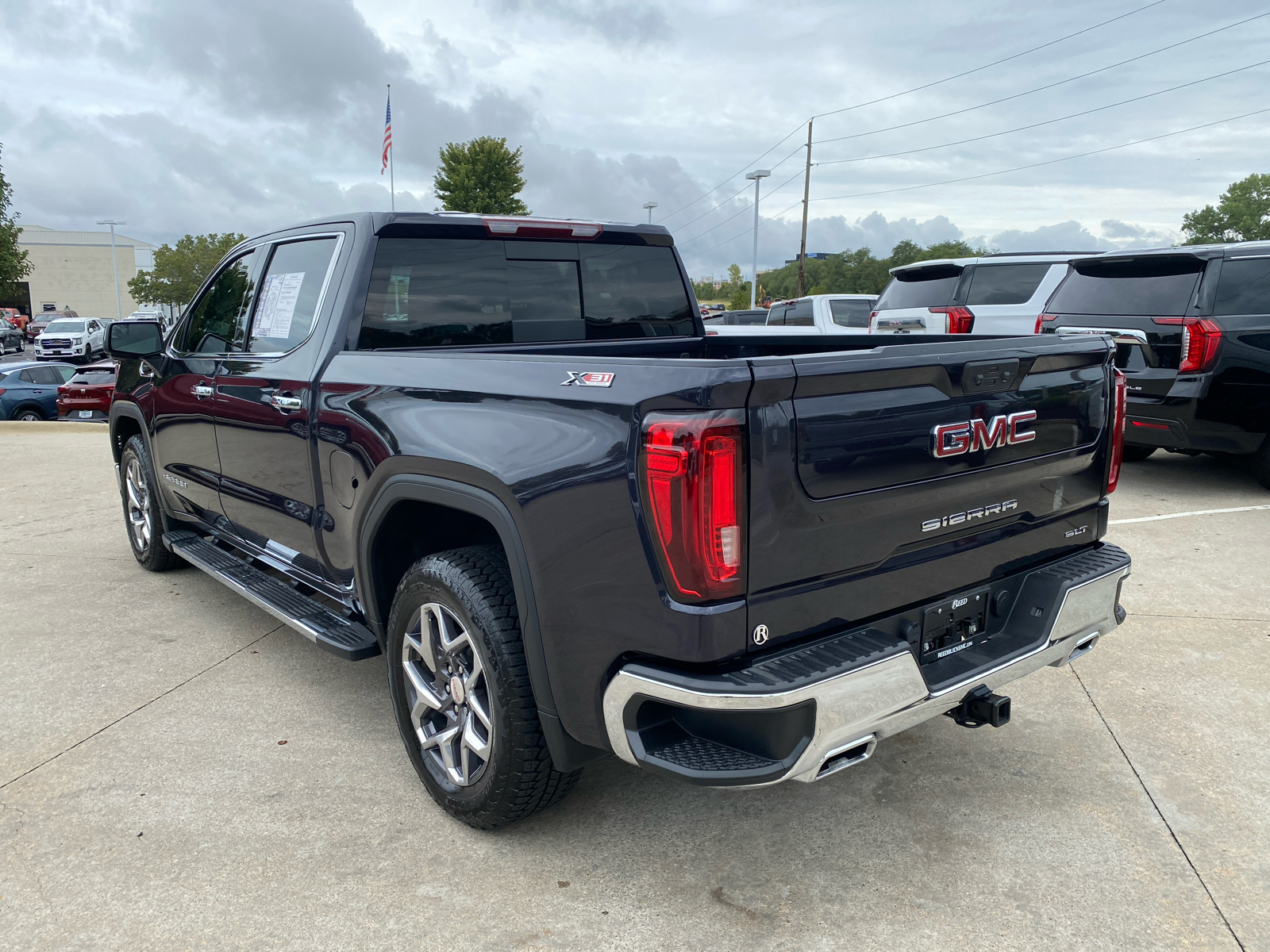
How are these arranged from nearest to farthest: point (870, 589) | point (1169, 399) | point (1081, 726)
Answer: point (870, 589)
point (1081, 726)
point (1169, 399)

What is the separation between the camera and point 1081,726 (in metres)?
3.54

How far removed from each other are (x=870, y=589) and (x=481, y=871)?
4.50 ft

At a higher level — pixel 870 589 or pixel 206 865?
pixel 870 589

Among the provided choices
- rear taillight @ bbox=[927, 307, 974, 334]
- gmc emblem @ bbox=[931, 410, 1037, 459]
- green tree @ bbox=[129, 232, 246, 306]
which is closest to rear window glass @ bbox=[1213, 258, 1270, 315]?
rear taillight @ bbox=[927, 307, 974, 334]

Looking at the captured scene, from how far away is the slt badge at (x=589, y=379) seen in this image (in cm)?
227

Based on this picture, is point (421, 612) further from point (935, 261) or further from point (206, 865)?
point (935, 261)

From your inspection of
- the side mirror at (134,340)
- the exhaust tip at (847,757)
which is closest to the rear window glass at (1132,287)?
the exhaust tip at (847,757)

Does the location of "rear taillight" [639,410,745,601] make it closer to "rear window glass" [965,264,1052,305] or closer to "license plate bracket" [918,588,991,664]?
"license plate bracket" [918,588,991,664]

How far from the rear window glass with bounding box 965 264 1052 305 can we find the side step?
851 cm

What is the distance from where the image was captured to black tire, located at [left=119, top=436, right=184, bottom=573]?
17.5 feet

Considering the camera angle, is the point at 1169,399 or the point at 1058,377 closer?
the point at 1058,377

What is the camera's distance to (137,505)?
573 centimetres

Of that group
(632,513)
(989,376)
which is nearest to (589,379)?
(632,513)

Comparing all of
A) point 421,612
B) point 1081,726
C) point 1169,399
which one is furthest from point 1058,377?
point 1169,399
